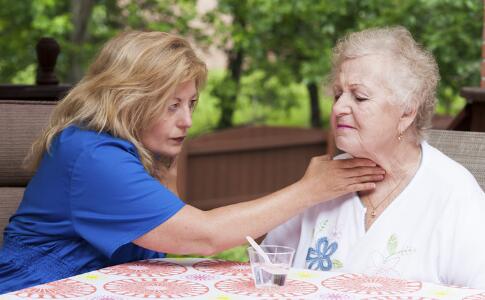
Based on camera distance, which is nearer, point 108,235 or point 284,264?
point 284,264

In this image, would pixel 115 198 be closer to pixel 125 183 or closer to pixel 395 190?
pixel 125 183

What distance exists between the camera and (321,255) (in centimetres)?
239

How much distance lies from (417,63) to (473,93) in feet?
3.89

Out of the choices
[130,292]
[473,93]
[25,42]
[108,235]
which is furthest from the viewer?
[25,42]

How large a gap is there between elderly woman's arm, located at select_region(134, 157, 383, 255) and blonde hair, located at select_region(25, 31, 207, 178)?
0.71 ft

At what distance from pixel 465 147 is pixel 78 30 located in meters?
5.77

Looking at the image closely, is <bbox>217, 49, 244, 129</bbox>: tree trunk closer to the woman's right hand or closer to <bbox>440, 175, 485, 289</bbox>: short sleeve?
the woman's right hand

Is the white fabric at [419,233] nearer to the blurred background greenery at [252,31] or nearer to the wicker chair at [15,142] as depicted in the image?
the wicker chair at [15,142]

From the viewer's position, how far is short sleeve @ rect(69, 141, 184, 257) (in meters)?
2.07

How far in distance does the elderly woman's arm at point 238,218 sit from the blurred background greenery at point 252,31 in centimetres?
474

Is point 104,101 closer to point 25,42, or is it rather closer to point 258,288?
point 258,288

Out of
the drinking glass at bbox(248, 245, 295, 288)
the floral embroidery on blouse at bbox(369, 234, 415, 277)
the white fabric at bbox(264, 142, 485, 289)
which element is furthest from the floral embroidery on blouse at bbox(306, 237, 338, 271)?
the drinking glass at bbox(248, 245, 295, 288)

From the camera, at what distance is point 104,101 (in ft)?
7.22

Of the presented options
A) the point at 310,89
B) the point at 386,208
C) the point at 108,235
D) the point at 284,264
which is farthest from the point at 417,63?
the point at 310,89
